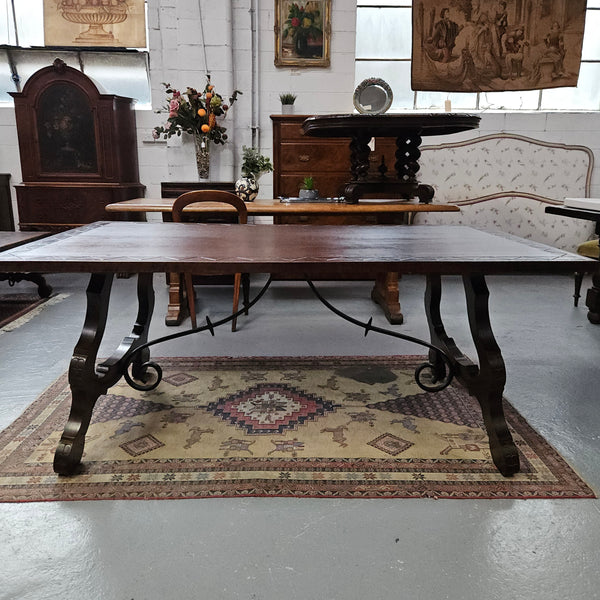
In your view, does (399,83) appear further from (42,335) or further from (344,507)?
(344,507)

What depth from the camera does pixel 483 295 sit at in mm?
1877

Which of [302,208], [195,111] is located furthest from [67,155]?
[302,208]

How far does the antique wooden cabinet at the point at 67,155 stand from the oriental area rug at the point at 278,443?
9.63 feet

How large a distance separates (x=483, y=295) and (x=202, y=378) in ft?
4.49

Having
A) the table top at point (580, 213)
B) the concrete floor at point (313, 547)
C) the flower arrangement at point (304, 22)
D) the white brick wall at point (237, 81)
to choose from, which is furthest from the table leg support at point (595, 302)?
the flower arrangement at point (304, 22)

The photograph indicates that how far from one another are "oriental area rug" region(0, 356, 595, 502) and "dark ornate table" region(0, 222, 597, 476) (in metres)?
0.12

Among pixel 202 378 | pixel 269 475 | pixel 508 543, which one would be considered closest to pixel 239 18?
pixel 202 378

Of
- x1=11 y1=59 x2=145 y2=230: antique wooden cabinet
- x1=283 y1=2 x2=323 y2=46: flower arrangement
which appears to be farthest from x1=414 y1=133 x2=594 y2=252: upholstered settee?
x1=11 y1=59 x2=145 y2=230: antique wooden cabinet

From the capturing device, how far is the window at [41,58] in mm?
5277

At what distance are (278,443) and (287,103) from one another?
3771 mm

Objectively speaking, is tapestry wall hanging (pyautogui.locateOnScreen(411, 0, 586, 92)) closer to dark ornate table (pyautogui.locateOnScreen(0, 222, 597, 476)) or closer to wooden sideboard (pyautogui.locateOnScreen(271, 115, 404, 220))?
wooden sideboard (pyautogui.locateOnScreen(271, 115, 404, 220))

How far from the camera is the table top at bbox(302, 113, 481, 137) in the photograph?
10.7 ft

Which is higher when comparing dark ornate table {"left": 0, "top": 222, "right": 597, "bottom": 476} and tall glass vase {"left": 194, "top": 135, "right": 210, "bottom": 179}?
tall glass vase {"left": 194, "top": 135, "right": 210, "bottom": 179}

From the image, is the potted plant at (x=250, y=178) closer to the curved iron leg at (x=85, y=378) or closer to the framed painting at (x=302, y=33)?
the framed painting at (x=302, y=33)
